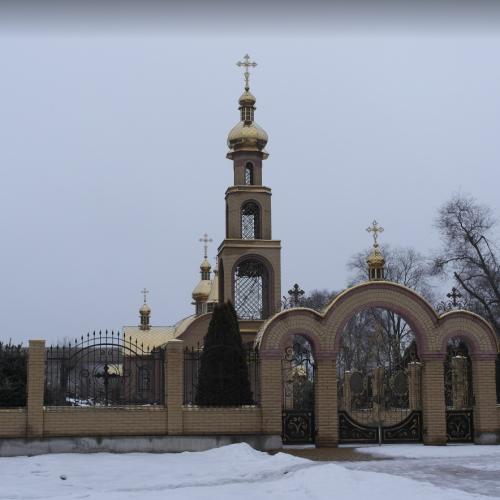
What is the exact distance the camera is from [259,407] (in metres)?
18.6

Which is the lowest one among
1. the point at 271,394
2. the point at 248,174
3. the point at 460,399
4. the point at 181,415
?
the point at 181,415

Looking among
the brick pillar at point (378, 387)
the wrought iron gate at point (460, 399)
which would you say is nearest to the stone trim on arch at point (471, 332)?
the wrought iron gate at point (460, 399)

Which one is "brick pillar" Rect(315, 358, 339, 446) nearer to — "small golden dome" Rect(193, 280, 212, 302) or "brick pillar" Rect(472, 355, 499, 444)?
"brick pillar" Rect(472, 355, 499, 444)

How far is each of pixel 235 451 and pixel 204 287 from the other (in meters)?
24.8

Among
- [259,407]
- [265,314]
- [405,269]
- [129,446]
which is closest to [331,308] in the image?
[259,407]

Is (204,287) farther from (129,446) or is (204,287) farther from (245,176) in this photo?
(129,446)

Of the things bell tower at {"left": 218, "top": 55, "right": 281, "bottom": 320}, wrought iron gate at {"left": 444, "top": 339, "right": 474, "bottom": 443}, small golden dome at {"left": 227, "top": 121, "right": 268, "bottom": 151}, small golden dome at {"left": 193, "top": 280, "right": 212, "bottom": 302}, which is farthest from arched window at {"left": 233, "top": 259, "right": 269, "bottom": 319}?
small golden dome at {"left": 193, "top": 280, "right": 212, "bottom": 302}

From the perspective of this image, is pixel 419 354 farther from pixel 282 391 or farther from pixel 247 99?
pixel 247 99

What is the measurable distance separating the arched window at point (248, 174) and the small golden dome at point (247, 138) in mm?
716

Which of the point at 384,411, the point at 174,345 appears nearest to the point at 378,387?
the point at 384,411

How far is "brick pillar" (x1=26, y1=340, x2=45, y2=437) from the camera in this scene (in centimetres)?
1747

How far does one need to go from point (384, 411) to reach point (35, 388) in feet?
34.0

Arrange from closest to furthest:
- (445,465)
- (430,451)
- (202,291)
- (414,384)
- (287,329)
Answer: (445,465) < (430,451) < (287,329) < (414,384) < (202,291)

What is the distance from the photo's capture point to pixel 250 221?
102ft
